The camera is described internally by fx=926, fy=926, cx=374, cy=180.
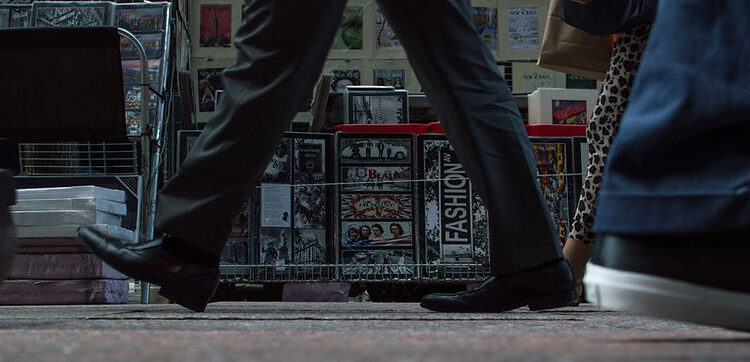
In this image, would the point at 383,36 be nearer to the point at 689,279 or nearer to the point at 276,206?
the point at 276,206

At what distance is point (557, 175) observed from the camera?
9.11 feet

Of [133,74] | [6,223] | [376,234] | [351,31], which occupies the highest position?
[351,31]

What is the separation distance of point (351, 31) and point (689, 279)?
442 cm

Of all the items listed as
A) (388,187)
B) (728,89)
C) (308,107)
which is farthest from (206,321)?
(308,107)

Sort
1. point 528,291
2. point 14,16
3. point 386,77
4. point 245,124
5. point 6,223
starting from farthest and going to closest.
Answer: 1. point 386,77
2. point 14,16
3. point 528,291
4. point 245,124
5. point 6,223

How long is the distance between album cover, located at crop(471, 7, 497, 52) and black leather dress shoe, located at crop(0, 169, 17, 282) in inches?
163

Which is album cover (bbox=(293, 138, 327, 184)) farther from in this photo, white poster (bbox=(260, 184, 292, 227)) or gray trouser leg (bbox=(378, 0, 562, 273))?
gray trouser leg (bbox=(378, 0, 562, 273))

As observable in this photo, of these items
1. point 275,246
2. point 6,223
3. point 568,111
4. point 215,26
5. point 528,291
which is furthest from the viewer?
point 215,26

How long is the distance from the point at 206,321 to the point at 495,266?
560mm

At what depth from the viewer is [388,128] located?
278cm

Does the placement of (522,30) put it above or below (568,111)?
above

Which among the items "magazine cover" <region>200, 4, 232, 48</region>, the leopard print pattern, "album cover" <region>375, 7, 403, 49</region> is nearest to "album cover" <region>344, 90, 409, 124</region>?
the leopard print pattern

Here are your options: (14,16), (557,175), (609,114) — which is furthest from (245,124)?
(14,16)

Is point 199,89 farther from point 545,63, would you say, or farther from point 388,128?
point 545,63
